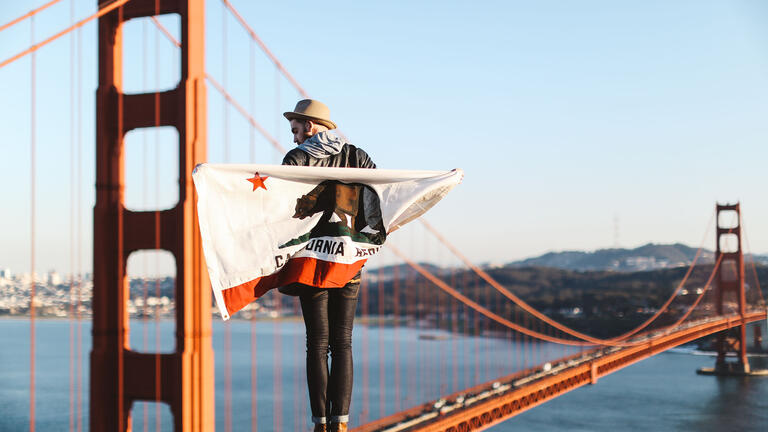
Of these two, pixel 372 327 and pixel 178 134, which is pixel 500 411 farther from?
pixel 372 327

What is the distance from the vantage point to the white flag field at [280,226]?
251cm

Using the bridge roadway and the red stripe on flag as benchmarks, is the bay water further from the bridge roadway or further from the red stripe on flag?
the red stripe on flag

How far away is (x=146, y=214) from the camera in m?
9.03

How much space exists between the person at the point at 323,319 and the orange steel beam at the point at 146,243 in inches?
252

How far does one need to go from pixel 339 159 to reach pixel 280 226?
1.03ft

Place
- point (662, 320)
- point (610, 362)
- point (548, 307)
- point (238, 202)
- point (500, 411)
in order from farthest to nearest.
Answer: point (548, 307)
point (662, 320)
point (610, 362)
point (500, 411)
point (238, 202)

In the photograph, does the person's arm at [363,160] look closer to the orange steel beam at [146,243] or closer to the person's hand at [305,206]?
the person's hand at [305,206]

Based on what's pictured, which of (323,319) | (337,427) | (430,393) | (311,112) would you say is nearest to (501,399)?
(337,427)

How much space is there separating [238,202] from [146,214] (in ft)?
22.6

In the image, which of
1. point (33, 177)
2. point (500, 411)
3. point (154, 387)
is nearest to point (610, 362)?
point (500, 411)

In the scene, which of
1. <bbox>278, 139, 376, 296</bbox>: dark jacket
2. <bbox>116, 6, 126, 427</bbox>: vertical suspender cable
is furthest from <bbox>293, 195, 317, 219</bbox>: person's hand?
<bbox>116, 6, 126, 427</bbox>: vertical suspender cable

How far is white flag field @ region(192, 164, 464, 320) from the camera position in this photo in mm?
2506

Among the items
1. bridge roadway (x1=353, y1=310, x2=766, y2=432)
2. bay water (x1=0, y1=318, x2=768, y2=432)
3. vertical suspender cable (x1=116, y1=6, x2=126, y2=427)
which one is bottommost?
bay water (x1=0, y1=318, x2=768, y2=432)

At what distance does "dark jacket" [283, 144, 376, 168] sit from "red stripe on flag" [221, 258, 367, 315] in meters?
0.33
